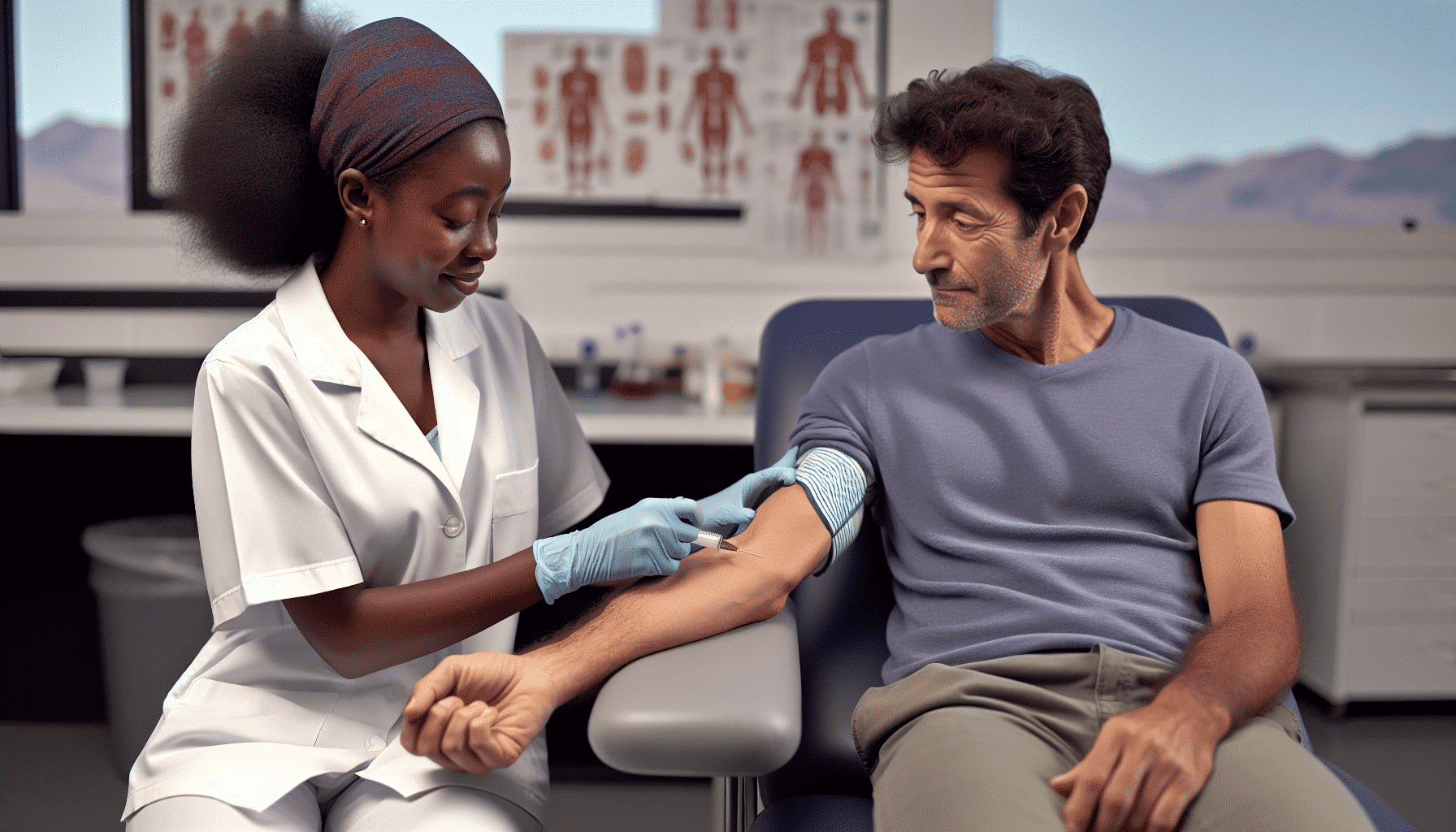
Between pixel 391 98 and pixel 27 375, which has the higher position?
pixel 391 98

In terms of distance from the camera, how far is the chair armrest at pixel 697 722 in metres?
0.77

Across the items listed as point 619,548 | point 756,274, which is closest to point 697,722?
point 619,548

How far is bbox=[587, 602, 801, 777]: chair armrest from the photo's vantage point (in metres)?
0.77

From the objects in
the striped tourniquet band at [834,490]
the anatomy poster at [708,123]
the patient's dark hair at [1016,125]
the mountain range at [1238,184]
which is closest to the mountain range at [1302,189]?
the mountain range at [1238,184]

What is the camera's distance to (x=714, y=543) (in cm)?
103

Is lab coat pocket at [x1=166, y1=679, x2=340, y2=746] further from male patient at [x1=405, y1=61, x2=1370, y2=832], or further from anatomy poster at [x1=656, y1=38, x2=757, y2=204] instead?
anatomy poster at [x1=656, y1=38, x2=757, y2=204]

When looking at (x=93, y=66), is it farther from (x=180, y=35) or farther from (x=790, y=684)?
(x=790, y=684)

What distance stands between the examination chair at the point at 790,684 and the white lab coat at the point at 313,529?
23 centimetres

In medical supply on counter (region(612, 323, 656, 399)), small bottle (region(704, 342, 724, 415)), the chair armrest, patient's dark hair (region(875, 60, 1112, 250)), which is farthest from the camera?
medical supply on counter (region(612, 323, 656, 399))

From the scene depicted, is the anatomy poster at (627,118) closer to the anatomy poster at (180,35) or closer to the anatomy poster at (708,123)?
the anatomy poster at (708,123)

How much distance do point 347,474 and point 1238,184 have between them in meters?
2.59

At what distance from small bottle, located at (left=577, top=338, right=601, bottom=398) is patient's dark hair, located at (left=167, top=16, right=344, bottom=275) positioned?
1.29 metres

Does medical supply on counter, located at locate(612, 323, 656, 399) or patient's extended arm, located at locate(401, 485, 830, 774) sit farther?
medical supply on counter, located at locate(612, 323, 656, 399)

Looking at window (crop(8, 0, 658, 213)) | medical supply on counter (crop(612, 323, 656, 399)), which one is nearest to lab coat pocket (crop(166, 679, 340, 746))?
medical supply on counter (crop(612, 323, 656, 399))
